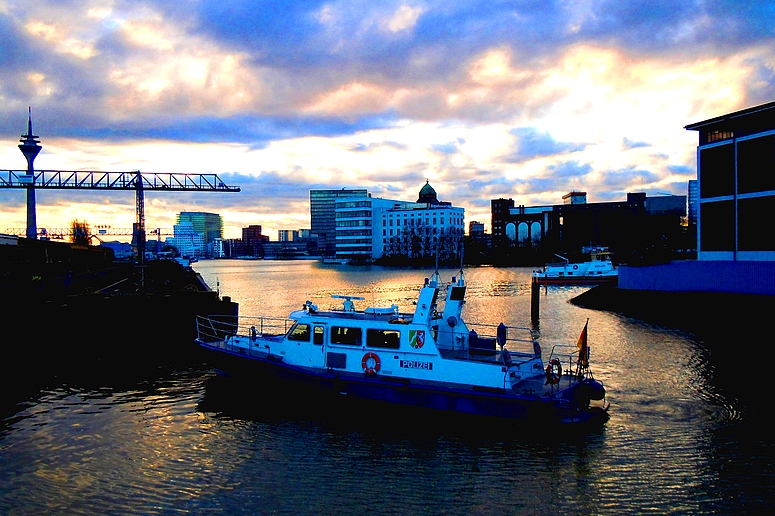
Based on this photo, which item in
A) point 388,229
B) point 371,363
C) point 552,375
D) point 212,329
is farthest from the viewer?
point 388,229

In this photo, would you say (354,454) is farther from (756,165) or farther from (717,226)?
(717,226)

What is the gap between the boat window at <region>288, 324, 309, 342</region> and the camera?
19156 mm

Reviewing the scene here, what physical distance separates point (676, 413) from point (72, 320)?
28.4 metres

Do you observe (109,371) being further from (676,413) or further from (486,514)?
(676,413)

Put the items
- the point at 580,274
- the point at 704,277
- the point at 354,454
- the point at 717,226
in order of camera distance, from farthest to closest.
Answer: the point at 580,274 → the point at 717,226 → the point at 704,277 → the point at 354,454

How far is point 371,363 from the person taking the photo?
18.1 m

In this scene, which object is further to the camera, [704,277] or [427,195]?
[427,195]

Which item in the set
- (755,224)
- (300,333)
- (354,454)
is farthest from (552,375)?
(755,224)

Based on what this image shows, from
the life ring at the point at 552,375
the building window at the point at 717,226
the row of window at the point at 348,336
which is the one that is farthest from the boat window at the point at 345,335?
the building window at the point at 717,226

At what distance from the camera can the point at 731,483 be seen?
1281 centimetres

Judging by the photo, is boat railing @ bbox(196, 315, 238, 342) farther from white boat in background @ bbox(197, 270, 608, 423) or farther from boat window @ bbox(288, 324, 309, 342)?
boat window @ bbox(288, 324, 309, 342)

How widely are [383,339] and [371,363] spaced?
0.84 m

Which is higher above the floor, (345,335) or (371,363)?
(345,335)

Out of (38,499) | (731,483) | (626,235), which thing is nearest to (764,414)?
(731,483)
